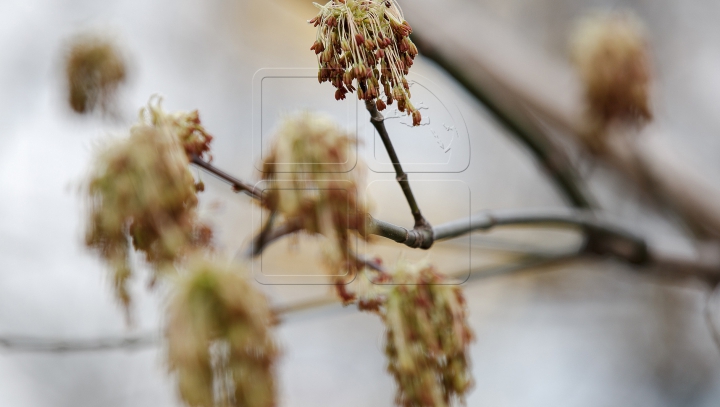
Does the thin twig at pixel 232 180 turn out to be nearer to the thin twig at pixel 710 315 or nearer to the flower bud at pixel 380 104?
the flower bud at pixel 380 104

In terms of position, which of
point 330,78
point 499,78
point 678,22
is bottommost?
point 330,78

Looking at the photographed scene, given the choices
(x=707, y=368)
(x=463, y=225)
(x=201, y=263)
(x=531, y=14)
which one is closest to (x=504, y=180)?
(x=531, y=14)

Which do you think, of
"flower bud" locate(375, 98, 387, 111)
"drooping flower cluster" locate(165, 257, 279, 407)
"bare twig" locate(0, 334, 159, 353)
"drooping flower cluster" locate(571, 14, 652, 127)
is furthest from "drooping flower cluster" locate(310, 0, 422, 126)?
"drooping flower cluster" locate(571, 14, 652, 127)

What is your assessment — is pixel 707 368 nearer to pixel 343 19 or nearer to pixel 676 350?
pixel 676 350

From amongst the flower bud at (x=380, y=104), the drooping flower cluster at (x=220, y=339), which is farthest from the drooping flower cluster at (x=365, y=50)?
the drooping flower cluster at (x=220, y=339)

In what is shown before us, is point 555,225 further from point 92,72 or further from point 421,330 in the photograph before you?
point 92,72

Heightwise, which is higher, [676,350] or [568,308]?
[568,308]
